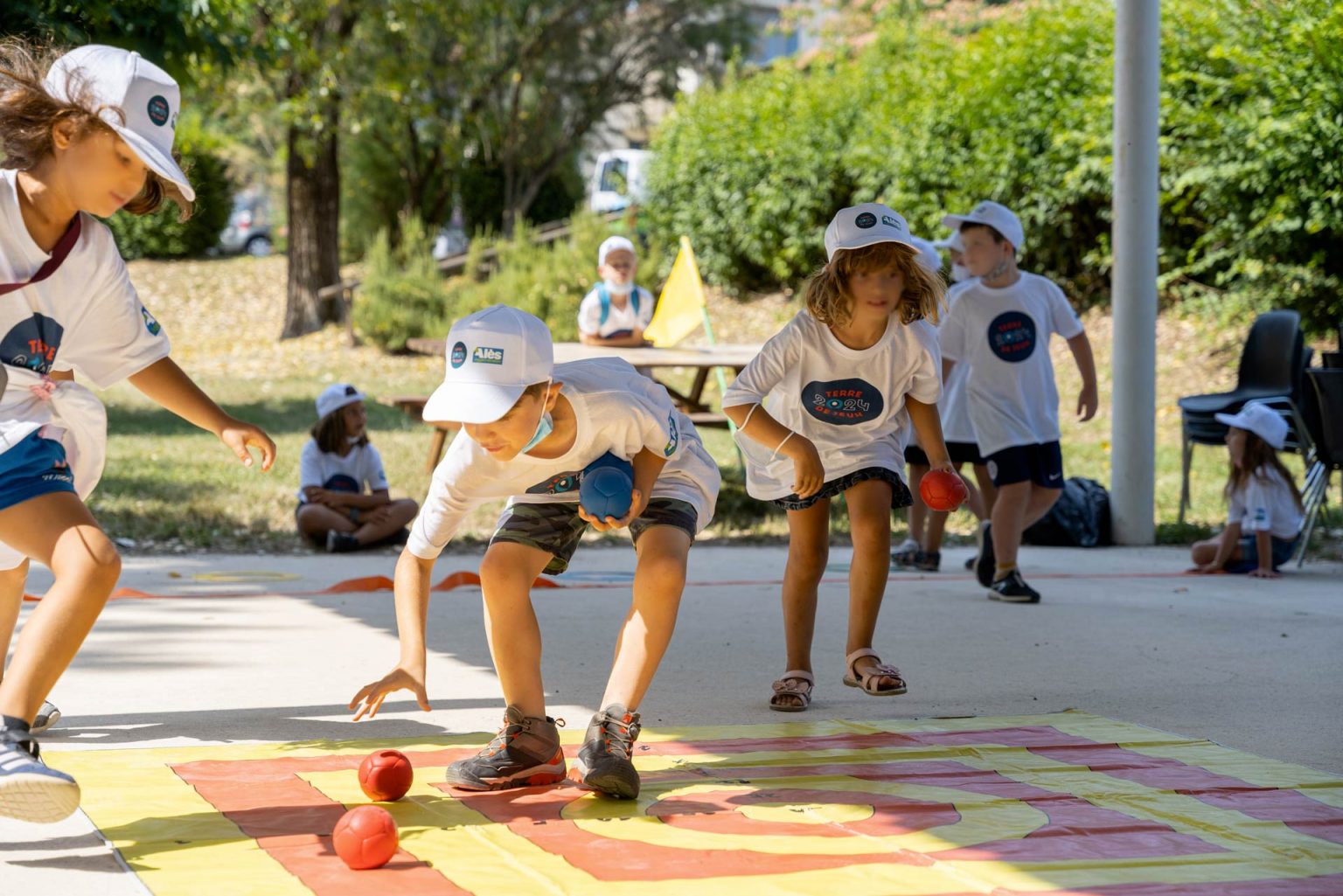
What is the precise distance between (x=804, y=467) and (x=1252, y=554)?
446 cm

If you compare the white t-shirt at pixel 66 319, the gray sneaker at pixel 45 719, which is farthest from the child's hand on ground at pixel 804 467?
the gray sneaker at pixel 45 719

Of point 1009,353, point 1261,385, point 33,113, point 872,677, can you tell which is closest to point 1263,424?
point 1009,353

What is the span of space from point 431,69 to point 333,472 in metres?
17.3

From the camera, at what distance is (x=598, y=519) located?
3594 mm

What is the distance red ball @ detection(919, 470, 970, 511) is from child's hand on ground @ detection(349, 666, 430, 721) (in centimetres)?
199

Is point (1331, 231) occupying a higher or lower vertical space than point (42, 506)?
higher

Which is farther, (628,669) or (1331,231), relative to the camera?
(1331,231)

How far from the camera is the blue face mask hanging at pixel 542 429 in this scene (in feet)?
11.8

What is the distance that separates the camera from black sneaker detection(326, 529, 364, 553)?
8.68 metres

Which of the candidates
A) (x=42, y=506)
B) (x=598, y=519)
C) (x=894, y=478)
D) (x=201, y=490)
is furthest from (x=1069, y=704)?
(x=201, y=490)

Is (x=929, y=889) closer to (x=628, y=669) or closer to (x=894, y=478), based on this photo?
(x=628, y=669)

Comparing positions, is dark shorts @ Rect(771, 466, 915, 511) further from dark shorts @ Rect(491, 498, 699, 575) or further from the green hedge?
the green hedge

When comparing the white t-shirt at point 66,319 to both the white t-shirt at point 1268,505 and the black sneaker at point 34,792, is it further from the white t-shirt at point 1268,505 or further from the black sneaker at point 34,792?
the white t-shirt at point 1268,505

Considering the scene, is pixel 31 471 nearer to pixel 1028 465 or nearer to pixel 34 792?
pixel 34 792
